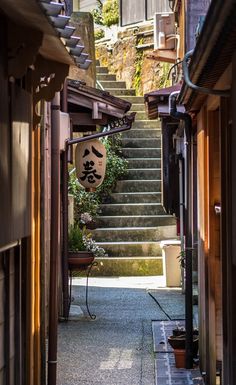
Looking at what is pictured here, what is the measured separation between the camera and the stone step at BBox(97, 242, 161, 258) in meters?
20.9

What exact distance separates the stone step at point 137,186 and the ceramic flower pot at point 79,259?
1020 cm

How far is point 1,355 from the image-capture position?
5.83 m

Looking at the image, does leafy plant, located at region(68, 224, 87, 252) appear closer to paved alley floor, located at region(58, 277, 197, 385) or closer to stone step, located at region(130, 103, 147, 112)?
paved alley floor, located at region(58, 277, 197, 385)

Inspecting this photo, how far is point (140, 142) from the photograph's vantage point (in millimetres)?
26609

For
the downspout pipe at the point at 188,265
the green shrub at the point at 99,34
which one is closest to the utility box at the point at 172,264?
the downspout pipe at the point at 188,265

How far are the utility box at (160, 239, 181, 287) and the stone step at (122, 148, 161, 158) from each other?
8099 mm

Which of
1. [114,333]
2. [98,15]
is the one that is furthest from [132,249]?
[98,15]

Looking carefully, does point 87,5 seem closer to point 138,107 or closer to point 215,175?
point 138,107

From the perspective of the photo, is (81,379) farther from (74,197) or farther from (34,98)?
(74,197)

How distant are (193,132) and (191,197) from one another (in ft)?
5.14

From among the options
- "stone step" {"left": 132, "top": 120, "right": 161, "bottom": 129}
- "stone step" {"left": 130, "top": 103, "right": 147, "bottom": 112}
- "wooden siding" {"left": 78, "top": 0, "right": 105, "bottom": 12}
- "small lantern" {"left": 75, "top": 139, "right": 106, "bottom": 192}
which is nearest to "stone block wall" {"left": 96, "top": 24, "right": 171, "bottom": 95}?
"stone step" {"left": 130, "top": 103, "right": 147, "bottom": 112}

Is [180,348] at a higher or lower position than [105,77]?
lower

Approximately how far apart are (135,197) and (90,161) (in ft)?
30.3

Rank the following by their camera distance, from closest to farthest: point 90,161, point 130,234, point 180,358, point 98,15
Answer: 1. point 180,358
2. point 90,161
3. point 130,234
4. point 98,15
